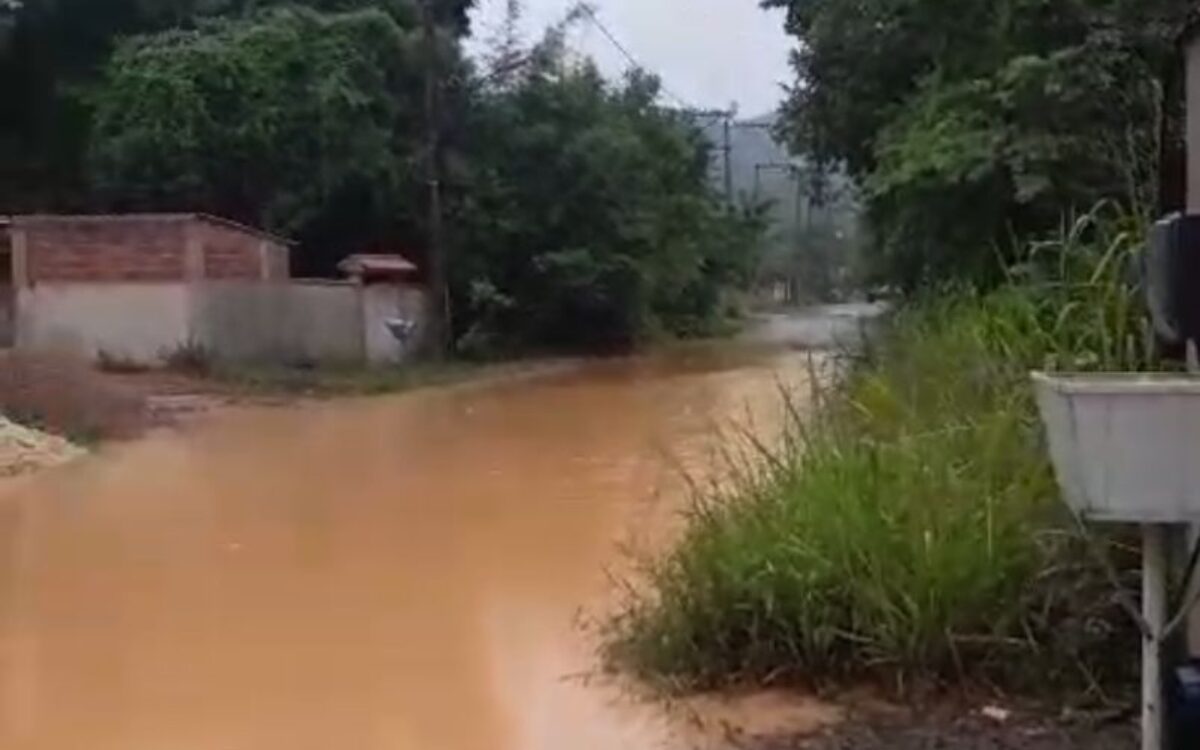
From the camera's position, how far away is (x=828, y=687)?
5074mm

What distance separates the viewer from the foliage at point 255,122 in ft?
73.8

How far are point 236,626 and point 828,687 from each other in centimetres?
282

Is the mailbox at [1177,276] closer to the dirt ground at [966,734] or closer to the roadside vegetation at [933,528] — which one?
the roadside vegetation at [933,528]

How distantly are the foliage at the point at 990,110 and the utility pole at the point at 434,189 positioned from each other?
33.4 feet

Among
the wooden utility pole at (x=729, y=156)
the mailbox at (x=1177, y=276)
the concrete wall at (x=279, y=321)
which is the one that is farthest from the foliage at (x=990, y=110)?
the wooden utility pole at (x=729, y=156)

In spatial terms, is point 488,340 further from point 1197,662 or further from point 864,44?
point 1197,662

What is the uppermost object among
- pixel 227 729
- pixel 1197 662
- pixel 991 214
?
pixel 991 214

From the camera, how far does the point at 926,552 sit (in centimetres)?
499

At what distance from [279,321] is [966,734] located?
17711mm

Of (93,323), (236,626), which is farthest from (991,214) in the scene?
(93,323)

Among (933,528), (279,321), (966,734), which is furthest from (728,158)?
(966,734)

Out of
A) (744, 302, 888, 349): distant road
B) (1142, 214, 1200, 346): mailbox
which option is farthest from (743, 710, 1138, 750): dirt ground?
(744, 302, 888, 349): distant road

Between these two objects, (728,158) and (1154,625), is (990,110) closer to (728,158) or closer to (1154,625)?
(1154,625)

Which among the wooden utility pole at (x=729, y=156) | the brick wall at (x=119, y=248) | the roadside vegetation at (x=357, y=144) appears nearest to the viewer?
the brick wall at (x=119, y=248)
